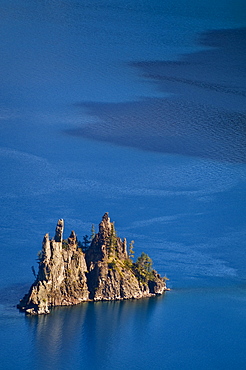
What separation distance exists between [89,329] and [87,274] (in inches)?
148

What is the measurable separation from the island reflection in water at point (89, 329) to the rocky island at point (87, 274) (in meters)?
0.60

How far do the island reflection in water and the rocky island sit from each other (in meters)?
0.60

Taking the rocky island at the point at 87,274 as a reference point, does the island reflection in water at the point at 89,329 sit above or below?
below

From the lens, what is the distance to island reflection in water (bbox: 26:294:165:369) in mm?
76250

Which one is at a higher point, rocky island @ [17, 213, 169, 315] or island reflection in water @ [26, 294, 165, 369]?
rocky island @ [17, 213, 169, 315]

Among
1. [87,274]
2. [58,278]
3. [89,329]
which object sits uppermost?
[87,274]

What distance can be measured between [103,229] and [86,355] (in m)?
9.22

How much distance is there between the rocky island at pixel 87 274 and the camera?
8006 centimetres

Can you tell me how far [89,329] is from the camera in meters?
80.4

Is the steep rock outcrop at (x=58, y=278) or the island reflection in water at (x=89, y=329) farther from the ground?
the steep rock outcrop at (x=58, y=278)

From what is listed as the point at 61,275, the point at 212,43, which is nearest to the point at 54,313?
the point at 61,275

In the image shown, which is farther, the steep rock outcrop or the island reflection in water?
the steep rock outcrop

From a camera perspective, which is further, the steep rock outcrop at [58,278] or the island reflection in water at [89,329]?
the steep rock outcrop at [58,278]

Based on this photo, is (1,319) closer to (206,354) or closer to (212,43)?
(206,354)
